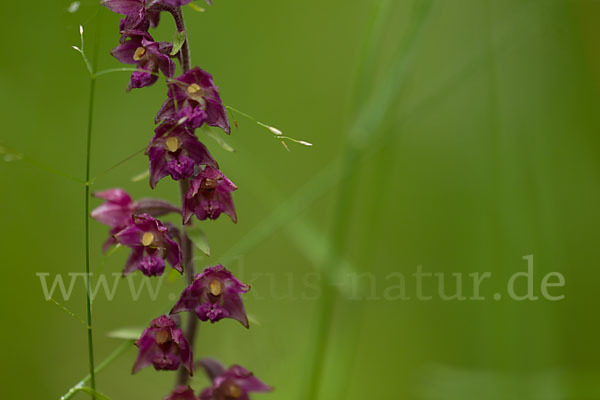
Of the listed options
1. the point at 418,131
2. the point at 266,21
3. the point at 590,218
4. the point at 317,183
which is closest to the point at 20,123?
the point at 317,183

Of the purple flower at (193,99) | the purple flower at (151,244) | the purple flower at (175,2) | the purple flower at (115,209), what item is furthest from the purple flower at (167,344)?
the purple flower at (175,2)

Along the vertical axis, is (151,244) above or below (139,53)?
below

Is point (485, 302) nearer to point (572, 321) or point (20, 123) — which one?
point (572, 321)

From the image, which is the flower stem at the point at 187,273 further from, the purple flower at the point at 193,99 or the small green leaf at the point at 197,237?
the purple flower at the point at 193,99

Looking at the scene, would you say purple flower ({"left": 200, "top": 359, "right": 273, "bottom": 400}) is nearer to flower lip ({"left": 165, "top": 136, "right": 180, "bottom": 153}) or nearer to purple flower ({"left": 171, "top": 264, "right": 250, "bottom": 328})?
purple flower ({"left": 171, "top": 264, "right": 250, "bottom": 328})

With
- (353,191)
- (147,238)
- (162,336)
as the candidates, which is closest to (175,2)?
(147,238)

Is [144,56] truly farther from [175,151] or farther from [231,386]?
[231,386]

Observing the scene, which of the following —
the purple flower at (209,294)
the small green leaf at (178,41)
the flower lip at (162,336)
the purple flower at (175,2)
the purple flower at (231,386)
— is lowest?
the purple flower at (231,386)
